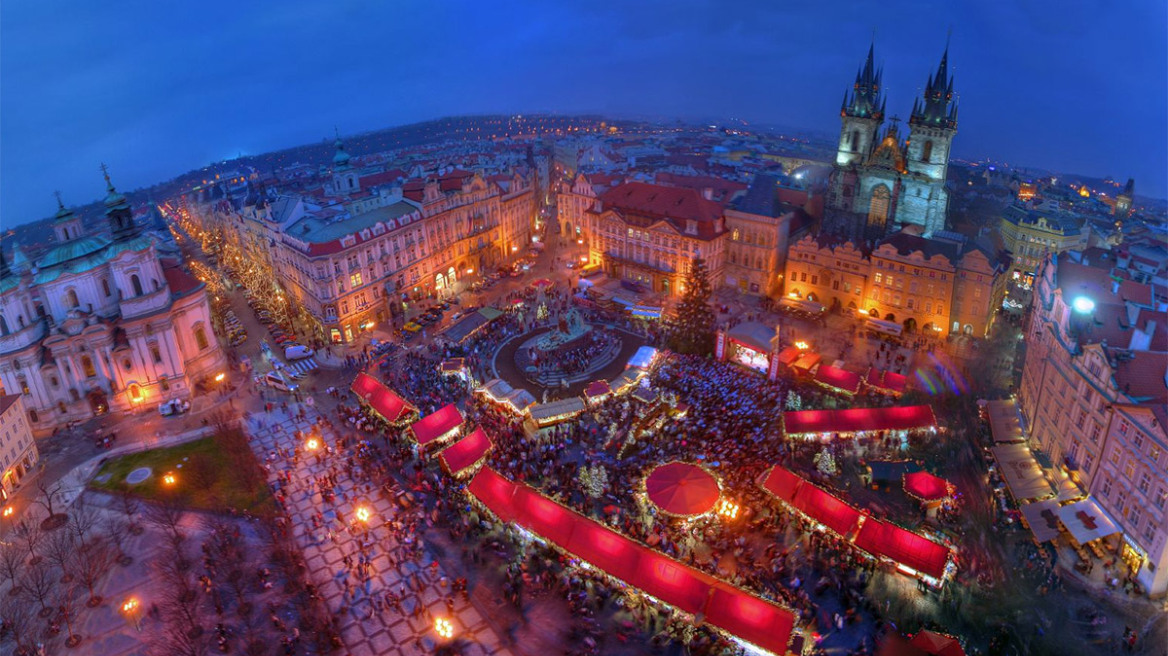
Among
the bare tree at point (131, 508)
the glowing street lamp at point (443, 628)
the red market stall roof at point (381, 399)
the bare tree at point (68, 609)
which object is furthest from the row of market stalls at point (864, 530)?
the bare tree at point (131, 508)

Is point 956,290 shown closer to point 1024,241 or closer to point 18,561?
point 1024,241

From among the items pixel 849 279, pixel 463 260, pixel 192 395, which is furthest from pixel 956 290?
pixel 192 395

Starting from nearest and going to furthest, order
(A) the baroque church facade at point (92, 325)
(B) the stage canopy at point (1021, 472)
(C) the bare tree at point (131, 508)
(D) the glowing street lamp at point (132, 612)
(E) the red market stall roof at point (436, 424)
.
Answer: (D) the glowing street lamp at point (132, 612) < (B) the stage canopy at point (1021, 472) < (C) the bare tree at point (131, 508) < (E) the red market stall roof at point (436, 424) < (A) the baroque church facade at point (92, 325)

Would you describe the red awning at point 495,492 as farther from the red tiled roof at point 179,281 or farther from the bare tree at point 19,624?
the red tiled roof at point 179,281

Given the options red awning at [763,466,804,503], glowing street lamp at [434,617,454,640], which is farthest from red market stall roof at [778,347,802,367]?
glowing street lamp at [434,617,454,640]

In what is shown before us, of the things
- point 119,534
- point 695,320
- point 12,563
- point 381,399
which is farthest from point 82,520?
point 695,320

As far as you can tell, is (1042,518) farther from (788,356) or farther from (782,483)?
(788,356)
